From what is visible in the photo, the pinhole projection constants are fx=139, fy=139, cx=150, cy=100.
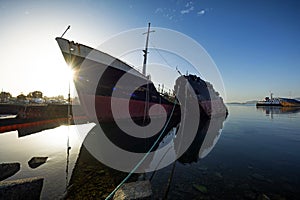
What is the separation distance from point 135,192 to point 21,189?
2.98 meters

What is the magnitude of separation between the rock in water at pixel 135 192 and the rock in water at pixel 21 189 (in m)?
2.29

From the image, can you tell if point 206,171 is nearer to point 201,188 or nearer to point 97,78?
point 201,188

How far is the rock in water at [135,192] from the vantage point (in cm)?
363

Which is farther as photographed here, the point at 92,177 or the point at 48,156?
the point at 48,156

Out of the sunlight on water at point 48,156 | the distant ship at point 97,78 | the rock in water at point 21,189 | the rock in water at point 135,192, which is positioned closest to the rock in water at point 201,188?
the rock in water at point 135,192

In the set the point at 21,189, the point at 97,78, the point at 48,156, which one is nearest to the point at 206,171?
the point at 21,189

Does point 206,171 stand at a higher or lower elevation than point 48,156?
lower

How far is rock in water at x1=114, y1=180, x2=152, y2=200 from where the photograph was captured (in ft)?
11.9

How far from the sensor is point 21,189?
3658mm

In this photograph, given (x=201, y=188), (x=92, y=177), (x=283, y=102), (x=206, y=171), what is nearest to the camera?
(x=201, y=188)

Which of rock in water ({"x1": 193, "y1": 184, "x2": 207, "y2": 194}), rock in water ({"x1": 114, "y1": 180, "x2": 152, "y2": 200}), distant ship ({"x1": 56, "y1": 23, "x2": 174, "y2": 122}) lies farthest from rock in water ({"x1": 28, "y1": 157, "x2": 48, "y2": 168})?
distant ship ({"x1": 56, "y1": 23, "x2": 174, "y2": 122})

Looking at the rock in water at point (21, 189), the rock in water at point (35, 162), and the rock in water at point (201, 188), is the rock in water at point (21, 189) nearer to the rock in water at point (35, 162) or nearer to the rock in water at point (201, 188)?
the rock in water at point (35, 162)

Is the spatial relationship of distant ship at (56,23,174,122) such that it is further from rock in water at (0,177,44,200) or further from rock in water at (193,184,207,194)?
rock in water at (193,184,207,194)

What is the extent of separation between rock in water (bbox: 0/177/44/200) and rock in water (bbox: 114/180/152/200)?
2288 mm
